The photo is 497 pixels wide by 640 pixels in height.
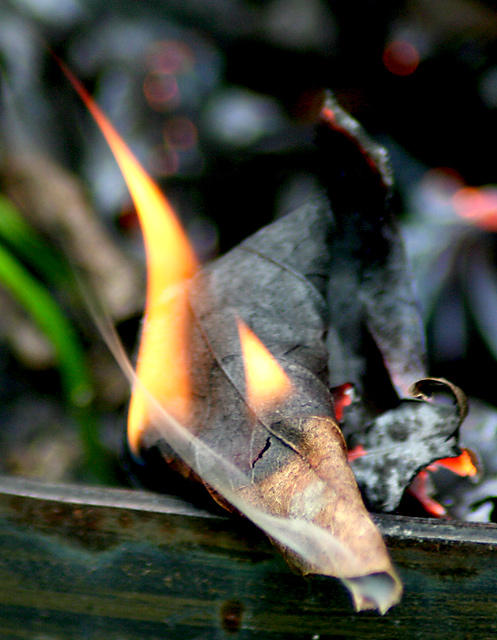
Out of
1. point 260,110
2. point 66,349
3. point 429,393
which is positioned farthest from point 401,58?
point 66,349

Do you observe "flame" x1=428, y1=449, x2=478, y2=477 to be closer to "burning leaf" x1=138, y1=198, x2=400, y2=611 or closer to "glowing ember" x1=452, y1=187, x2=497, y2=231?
"burning leaf" x1=138, y1=198, x2=400, y2=611

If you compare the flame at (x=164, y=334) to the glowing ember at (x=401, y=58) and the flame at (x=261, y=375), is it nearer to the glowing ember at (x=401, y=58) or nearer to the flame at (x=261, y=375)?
the flame at (x=261, y=375)

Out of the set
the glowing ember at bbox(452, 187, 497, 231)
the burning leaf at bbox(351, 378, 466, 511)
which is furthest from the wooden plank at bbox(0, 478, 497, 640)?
the glowing ember at bbox(452, 187, 497, 231)

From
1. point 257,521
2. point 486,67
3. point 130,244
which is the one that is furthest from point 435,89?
point 257,521

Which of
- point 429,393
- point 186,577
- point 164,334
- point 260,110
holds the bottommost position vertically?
point 186,577

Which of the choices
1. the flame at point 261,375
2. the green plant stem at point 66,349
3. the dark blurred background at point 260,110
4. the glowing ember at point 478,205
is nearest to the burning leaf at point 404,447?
the flame at point 261,375

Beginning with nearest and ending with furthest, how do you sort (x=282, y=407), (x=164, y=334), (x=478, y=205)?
(x=282, y=407)
(x=164, y=334)
(x=478, y=205)

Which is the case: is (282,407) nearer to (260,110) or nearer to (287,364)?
(287,364)
